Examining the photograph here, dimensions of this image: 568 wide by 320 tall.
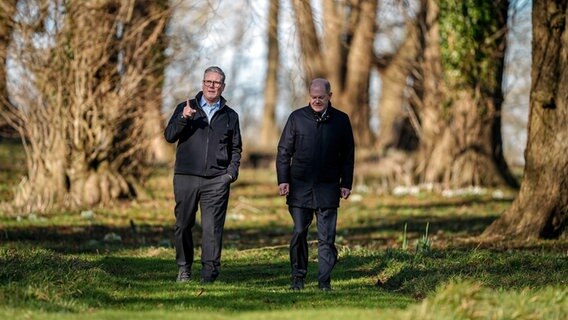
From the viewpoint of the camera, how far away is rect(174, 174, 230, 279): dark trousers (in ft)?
39.0

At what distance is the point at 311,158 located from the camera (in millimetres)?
11477

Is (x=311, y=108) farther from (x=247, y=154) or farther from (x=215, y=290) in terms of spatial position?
(x=247, y=154)

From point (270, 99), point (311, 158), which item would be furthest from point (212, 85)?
point (270, 99)

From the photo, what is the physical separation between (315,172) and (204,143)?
1235mm

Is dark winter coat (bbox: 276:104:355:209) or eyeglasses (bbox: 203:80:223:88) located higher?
eyeglasses (bbox: 203:80:223:88)

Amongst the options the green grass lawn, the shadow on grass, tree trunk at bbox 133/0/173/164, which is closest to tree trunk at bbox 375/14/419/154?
tree trunk at bbox 133/0/173/164

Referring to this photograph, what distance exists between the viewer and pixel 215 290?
36.4 feet

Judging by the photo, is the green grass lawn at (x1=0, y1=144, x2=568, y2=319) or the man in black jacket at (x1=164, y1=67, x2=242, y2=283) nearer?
the green grass lawn at (x1=0, y1=144, x2=568, y2=319)

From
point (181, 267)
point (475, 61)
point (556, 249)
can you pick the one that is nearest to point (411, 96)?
point (475, 61)

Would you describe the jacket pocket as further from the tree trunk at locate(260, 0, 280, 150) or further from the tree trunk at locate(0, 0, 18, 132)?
the tree trunk at locate(260, 0, 280, 150)

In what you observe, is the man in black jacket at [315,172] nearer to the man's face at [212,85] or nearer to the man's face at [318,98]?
the man's face at [318,98]

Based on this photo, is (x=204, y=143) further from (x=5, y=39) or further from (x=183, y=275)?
(x=5, y=39)

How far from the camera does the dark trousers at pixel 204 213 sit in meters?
11.9

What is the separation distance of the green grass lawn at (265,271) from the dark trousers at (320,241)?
0.80 ft
